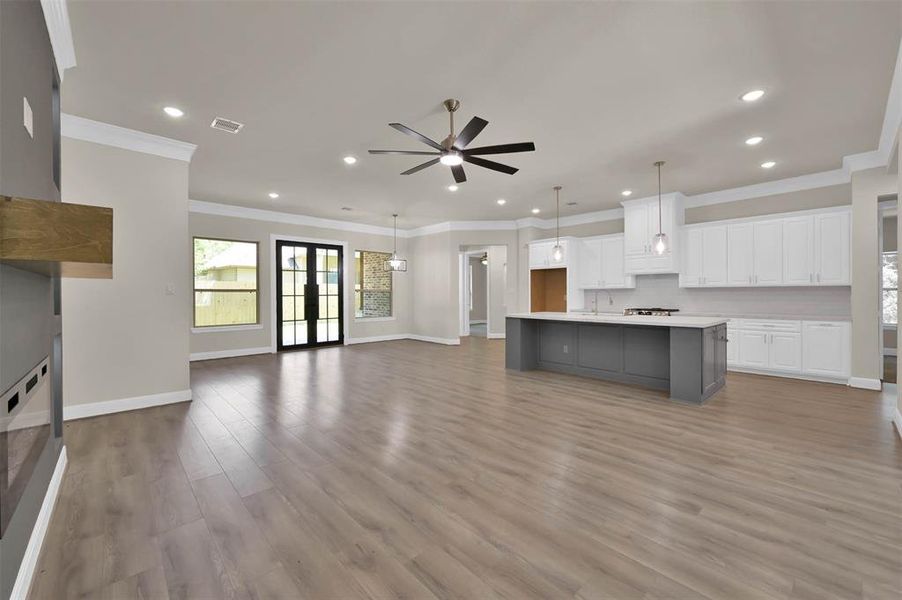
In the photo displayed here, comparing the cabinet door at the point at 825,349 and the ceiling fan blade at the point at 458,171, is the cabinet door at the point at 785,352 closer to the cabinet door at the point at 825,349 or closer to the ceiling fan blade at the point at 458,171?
the cabinet door at the point at 825,349

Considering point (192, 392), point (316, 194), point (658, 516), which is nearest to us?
point (658, 516)

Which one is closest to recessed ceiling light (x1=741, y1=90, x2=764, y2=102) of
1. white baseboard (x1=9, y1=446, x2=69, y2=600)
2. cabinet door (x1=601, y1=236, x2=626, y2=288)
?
cabinet door (x1=601, y1=236, x2=626, y2=288)

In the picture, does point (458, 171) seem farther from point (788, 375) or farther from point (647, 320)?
point (788, 375)

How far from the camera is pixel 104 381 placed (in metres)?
3.81

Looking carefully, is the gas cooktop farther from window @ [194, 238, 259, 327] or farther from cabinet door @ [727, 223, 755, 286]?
window @ [194, 238, 259, 327]

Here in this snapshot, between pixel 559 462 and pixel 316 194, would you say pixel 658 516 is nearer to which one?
pixel 559 462

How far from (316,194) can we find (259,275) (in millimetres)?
2258

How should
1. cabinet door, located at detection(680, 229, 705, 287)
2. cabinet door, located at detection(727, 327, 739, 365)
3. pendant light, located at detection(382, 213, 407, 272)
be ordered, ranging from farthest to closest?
1. pendant light, located at detection(382, 213, 407, 272)
2. cabinet door, located at detection(680, 229, 705, 287)
3. cabinet door, located at detection(727, 327, 739, 365)

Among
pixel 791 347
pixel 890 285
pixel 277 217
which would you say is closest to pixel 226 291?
pixel 277 217

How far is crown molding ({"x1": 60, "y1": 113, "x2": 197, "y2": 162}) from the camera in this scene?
3627 millimetres

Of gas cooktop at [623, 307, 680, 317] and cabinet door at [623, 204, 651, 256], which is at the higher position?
cabinet door at [623, 204, 651, 256]

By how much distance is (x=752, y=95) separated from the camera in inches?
129

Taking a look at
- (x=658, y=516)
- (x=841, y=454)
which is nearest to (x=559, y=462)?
(x=658, y=516)

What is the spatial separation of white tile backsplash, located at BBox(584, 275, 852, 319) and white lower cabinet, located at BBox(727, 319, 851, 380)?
21 cm
